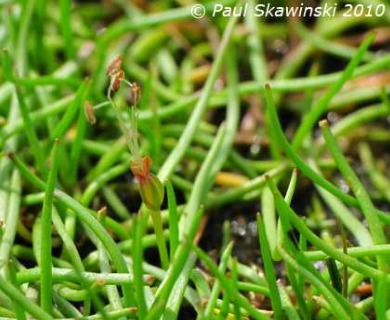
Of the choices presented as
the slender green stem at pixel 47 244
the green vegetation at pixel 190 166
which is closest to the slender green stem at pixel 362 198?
the green vegetation at pixel 190 166

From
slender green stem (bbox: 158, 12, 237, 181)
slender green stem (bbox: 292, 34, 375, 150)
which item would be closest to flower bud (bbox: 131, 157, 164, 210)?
slender green stem (bbox: 158, 12, 237, 181)

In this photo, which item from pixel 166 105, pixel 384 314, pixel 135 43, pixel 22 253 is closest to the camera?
pixel 384 314

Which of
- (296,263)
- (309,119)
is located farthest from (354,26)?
(296,263)

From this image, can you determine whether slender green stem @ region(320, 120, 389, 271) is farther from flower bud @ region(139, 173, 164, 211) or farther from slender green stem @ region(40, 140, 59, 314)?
slender green stem @ region(40, 140, 59, 314)

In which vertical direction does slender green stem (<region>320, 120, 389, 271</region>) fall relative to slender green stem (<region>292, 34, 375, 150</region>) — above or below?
below

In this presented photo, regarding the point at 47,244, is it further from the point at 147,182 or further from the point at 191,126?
the point at 191,126

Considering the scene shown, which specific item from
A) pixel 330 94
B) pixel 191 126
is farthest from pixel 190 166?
pixel 330 94

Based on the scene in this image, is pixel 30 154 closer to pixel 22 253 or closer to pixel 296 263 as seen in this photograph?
pixel 22 253

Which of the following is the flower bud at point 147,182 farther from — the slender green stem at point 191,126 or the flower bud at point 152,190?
the slender green stem at point 191,126
